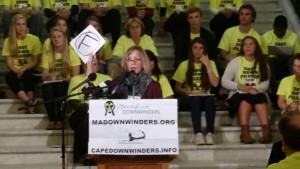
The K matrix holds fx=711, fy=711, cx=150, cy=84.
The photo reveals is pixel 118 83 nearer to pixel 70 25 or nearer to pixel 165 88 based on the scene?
pixel 165 88

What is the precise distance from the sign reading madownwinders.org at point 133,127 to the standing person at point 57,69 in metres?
2.21

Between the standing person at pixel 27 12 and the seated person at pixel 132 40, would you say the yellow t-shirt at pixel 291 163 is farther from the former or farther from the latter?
the standing person at pixel 27 12

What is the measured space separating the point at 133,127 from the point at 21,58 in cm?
315

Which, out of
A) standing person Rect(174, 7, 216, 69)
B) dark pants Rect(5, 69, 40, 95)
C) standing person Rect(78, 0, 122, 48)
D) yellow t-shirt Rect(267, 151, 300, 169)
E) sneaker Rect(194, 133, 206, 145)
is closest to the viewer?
yellow t-shirt Rect(267, 151, 300, 169)

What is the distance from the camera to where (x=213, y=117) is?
6898mm

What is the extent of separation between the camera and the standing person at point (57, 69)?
7.00 metres

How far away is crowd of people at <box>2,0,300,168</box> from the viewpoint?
6.95 m

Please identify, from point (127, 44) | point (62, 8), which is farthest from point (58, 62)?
point (62, 8)

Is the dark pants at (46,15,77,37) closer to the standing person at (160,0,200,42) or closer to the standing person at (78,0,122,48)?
the standing person at (78,0,122,48)

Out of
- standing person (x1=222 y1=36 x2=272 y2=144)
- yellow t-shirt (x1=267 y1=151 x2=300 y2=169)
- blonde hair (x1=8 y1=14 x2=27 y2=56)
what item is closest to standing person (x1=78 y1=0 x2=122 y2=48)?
blonde hair (x1=8 y1=14 x2=27 y2=56)

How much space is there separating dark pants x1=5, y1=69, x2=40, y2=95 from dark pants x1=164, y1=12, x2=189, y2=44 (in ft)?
6.09

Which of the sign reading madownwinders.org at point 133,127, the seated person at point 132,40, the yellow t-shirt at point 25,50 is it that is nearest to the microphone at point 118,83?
the sign reading madownwinders.org at point 133,127

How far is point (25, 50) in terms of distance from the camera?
7.62 meters

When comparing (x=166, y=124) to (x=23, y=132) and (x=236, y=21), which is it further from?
(x=236, y=21)
